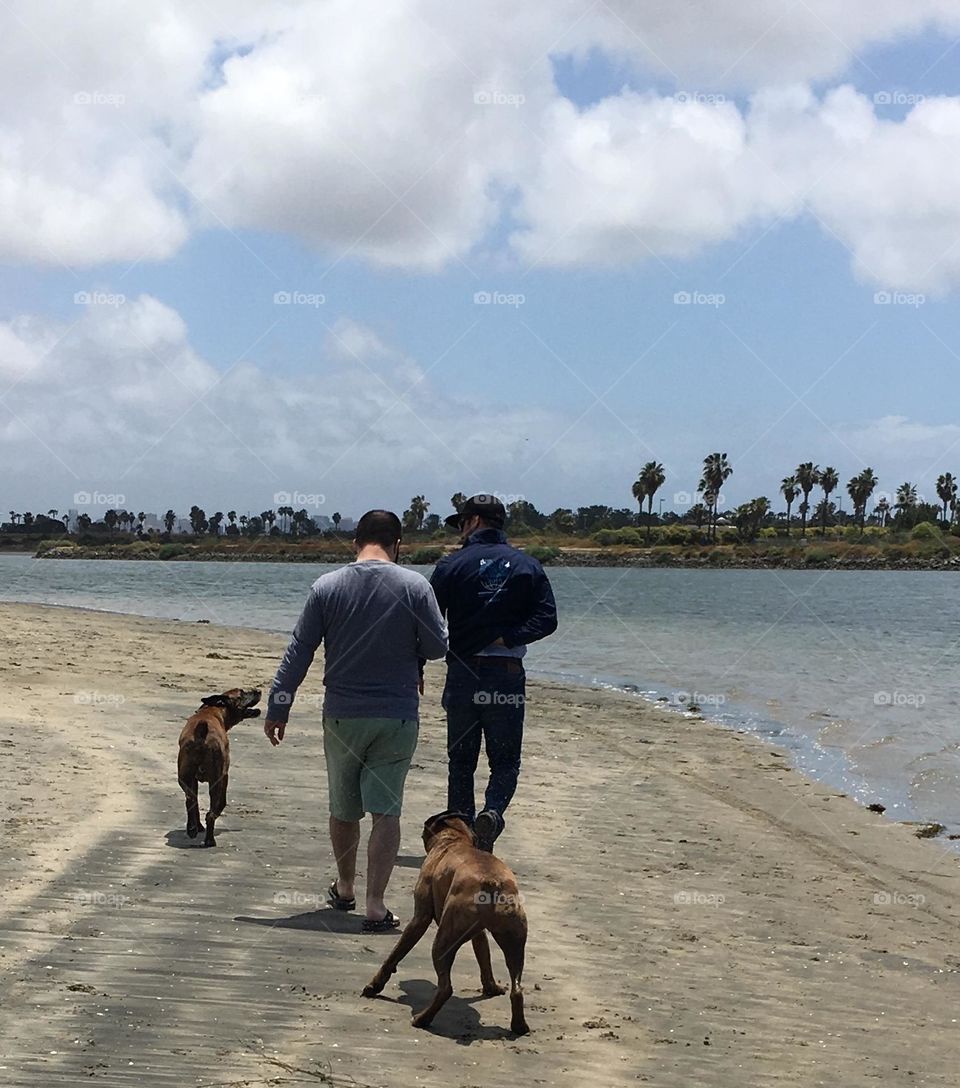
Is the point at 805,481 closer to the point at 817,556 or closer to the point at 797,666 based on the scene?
the point at 817,556

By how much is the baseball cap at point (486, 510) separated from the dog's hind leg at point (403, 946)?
2573mm

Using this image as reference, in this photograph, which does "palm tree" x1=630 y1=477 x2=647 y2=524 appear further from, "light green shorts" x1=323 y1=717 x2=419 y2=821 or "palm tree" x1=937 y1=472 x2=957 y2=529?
"light green shorts" x1=323 y1=717 x2=419 y2=821

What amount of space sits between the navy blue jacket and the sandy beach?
1.49m

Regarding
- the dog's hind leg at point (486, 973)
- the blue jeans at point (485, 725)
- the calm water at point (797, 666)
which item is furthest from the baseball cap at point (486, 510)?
the calm water at point (797, 666)

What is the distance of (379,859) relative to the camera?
5887mm

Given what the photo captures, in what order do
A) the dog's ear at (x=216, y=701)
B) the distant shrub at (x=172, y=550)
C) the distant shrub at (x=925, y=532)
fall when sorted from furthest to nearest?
the distant shrub at (x=172, y=550) → the distant shrub at (x=925, y=532) → the dog's ear at (x=216, y=701)

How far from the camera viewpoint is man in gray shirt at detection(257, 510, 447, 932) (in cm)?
582

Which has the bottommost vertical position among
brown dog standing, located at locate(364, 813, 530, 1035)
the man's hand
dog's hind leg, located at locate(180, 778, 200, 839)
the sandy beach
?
the sandy beach

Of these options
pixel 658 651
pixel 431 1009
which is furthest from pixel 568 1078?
pixel 658 651

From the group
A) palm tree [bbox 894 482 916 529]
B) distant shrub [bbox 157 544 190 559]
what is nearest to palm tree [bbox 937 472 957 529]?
palm tree [bbox 894 482 916 529]

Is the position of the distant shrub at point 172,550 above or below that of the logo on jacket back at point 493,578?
below

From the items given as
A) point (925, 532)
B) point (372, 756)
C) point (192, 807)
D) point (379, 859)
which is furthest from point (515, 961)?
point (925, 532)

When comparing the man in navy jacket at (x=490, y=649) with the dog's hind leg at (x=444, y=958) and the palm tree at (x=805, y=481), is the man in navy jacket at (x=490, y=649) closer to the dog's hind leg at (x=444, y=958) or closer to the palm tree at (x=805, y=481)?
the dog's hind leg at (x=444, y=958)

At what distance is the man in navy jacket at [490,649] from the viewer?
679cm
